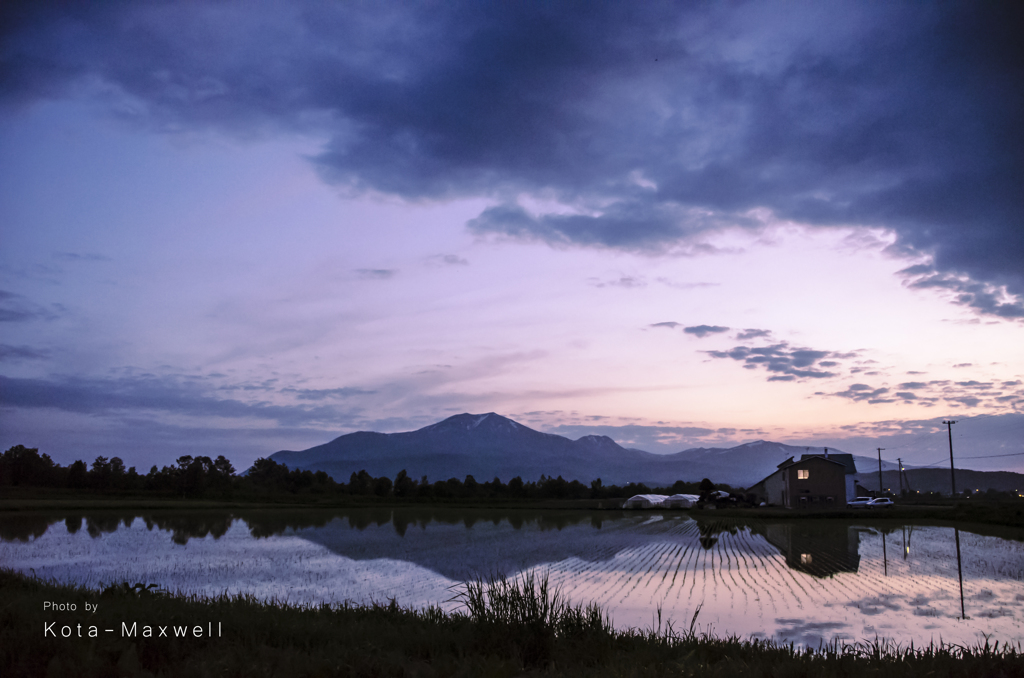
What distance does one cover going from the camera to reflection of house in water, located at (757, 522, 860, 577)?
2266 cm

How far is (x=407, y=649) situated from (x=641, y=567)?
15186mm

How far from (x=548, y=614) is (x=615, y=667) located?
261 cm

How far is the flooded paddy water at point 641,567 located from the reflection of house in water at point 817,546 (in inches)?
4.6

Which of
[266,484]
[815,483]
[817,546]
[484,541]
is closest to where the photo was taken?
[817,546]

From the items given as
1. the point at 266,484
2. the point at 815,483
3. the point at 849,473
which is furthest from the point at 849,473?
the point at 266,484

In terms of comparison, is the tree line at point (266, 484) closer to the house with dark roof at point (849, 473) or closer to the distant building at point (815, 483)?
the house with dark roof at point (849, 473)

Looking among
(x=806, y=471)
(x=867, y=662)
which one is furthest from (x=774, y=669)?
(x=806, y=471)

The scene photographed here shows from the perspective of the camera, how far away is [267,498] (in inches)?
3337

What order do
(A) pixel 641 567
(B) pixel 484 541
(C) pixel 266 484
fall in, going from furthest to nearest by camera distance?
(C) pixel 266 484 → (B) pixel 484 541 → (A) pixel 641 567

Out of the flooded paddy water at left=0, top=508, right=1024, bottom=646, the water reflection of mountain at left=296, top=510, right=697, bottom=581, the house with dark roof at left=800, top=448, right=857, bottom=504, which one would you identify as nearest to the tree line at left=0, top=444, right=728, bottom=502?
the house with dark roof at left=800, top=448, right=857, bottom=504

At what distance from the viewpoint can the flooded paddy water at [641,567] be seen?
1446 cm

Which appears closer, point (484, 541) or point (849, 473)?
point (484, 541)

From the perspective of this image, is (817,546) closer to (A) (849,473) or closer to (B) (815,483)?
(B) (815,483)

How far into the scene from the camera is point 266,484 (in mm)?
113750
